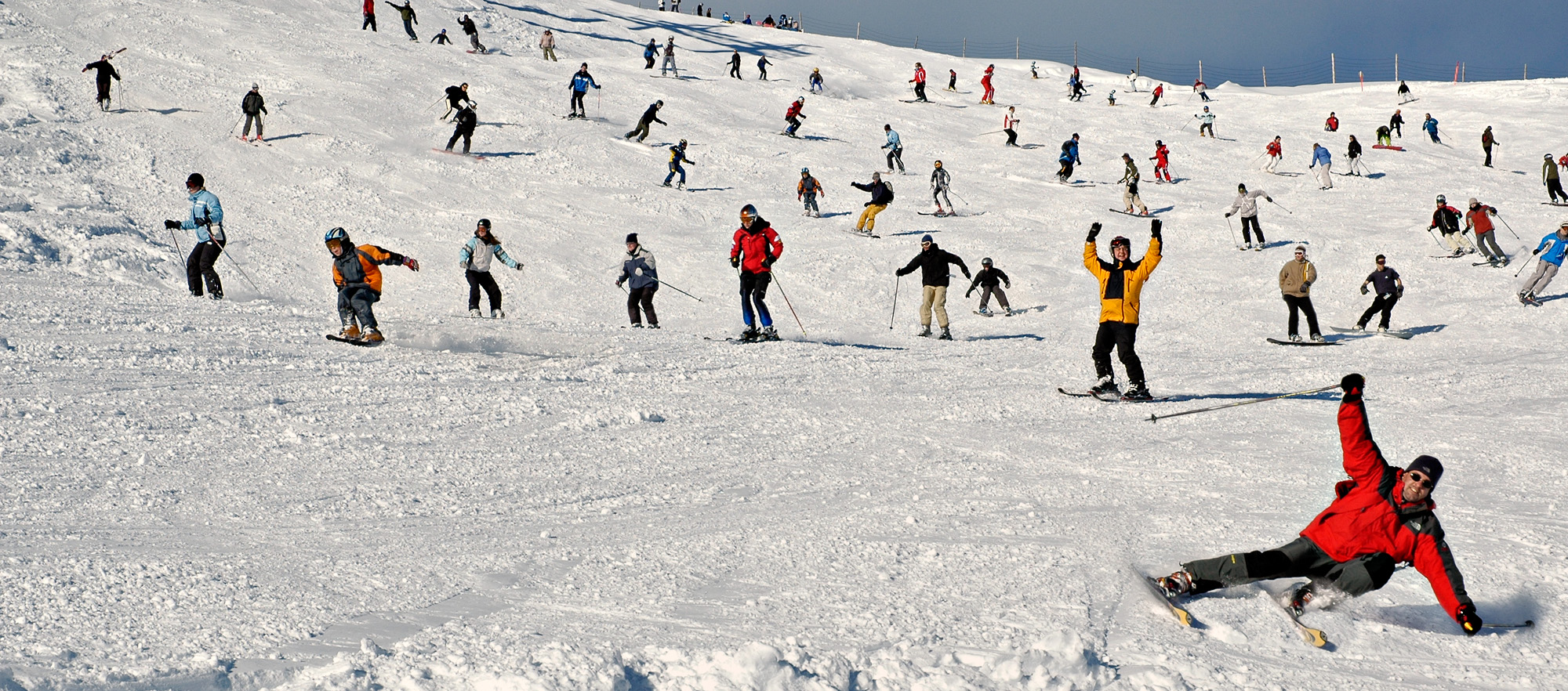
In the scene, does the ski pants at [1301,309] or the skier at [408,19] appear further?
the skier at [408,19]

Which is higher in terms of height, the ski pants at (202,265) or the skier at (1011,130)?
the skier at (1011,130)

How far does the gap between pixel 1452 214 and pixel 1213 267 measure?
435 cm

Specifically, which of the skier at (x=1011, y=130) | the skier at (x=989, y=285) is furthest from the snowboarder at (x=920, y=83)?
the skier at (x=989, y=285)

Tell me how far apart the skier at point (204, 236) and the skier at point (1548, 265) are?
1863cm

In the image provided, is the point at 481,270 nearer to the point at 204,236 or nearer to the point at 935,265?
the point at 204,236

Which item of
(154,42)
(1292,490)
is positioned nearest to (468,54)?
(154,42)

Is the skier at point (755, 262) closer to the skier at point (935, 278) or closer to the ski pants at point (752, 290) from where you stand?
the ski pants at point (752, 290)

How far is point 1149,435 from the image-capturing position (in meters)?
7.69

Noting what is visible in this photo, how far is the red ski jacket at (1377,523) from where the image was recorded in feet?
13.8

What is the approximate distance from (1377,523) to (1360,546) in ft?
0.43

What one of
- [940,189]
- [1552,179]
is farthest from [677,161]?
[1552,179]

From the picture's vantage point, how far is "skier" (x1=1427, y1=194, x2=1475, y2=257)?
59.1 feet

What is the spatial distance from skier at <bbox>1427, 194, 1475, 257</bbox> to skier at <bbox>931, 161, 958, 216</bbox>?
9.27m

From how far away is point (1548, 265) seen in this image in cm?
1486
